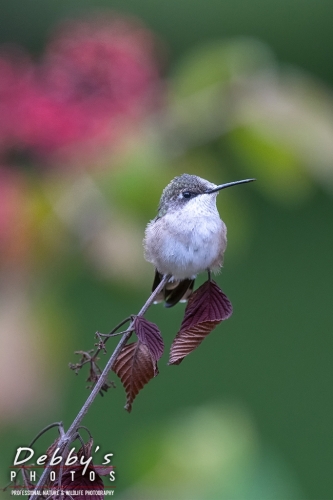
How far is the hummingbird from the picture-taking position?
1000 millimetres

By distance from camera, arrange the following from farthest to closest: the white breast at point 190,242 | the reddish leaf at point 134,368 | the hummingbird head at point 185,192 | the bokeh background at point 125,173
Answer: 1. the bokeh background at point 125,173
2. the hummingbird head at point 185,192
3. the white breast at point 190,242
4. the reddish leaf at point 134,368

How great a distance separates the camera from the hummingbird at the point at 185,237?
1000 millimetres

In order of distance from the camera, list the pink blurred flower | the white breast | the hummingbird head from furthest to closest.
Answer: the pink blurred flower → the hummingbird head → the white breast

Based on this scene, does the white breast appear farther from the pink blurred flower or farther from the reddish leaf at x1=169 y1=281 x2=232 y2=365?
the pink blurred flower

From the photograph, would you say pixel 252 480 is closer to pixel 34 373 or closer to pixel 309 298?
pixel 34 373

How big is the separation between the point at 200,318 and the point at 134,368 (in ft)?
0.31

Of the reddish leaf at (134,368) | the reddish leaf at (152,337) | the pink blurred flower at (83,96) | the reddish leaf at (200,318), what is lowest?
the reddish leaf at (134,368)

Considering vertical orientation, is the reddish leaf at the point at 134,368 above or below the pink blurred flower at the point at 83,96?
below

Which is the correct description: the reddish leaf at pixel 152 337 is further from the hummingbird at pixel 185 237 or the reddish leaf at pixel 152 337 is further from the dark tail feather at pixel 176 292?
the dark tail feather at pixel 176 292

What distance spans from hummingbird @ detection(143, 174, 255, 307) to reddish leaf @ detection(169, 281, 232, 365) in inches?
4.2

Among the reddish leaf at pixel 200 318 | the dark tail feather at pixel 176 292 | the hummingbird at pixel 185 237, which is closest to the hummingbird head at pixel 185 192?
the hummingbird at pixel 185 237

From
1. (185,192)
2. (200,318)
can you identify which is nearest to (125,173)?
(185,192)

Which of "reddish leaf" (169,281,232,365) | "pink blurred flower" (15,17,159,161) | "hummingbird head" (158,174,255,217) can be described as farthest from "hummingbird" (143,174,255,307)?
"pink blurred flower" (15,17,159,161)

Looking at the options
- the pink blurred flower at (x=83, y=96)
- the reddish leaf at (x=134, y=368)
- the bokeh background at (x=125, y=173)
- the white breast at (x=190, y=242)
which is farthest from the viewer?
the pink blurred flower at (x=83, y=96)
